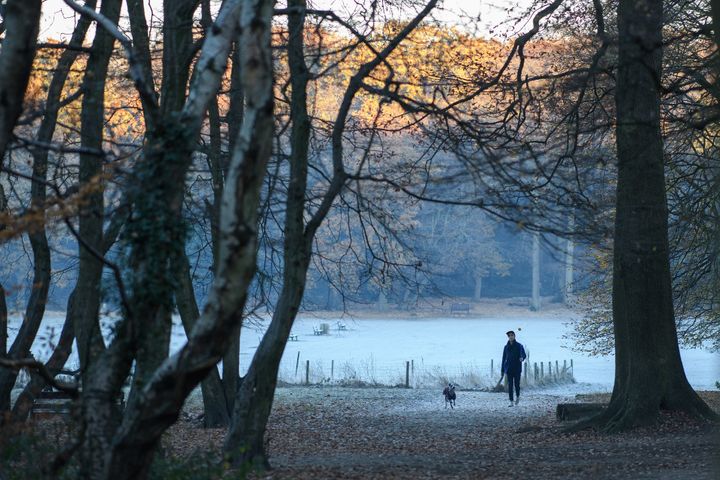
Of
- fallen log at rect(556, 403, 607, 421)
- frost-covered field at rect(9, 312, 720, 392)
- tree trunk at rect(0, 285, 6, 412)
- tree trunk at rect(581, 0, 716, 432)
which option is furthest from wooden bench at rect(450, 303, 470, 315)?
tree trunk at rect(0, 285, 6, 412)

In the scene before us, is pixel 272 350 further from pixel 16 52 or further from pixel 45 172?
pixel 16 52

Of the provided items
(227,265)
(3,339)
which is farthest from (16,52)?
(3,339)

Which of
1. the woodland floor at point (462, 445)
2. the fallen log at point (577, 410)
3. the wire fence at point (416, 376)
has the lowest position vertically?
the woodland floor at point (462, 445)

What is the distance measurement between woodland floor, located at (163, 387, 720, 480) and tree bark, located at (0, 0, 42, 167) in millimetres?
3054

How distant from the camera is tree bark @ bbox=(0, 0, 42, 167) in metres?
5.59

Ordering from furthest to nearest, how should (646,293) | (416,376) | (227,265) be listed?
(416,376), (646,293), (227,265)

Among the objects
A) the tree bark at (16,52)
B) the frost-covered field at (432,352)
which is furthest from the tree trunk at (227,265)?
the frost-covered field at (432,352)

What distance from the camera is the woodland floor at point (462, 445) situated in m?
10.1

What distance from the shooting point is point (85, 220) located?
10203mm

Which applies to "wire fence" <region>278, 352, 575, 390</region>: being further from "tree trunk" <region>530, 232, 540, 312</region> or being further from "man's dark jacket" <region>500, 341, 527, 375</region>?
"tree trunk" <region>530, 232, 540, 312</region>

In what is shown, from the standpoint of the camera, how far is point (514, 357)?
829 inches

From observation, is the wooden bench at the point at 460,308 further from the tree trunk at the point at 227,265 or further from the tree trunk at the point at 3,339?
the tree trunk at the point at 227,265

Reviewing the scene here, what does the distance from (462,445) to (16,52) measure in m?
9.44

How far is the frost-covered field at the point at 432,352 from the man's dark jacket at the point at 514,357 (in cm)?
363
